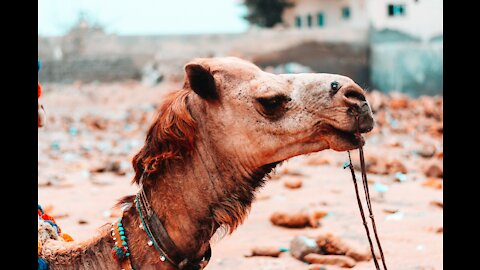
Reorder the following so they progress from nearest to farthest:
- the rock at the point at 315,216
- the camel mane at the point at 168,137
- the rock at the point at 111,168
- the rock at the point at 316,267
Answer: the camel mane at the point at 168,137, the rock at the point at 316,267, the rock at the point at 315,216, the rock at the point at 111,168

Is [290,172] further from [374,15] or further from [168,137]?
[374,15]

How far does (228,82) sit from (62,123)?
1514cm

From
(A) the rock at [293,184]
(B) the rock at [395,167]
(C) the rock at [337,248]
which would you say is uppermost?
(C) the rock at [337,248]

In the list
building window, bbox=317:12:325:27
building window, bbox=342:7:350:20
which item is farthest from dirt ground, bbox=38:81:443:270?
building window, bbox=317:12:325:27

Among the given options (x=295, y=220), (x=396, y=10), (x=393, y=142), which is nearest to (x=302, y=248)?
(x=295, y=220)

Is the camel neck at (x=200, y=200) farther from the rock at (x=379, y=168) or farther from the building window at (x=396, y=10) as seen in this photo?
the building window at (x=396, y=10)

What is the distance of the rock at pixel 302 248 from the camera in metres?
4.88

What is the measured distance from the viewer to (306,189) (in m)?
8.16

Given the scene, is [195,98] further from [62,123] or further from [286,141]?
[62,123]

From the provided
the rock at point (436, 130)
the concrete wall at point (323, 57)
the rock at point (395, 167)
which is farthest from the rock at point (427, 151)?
the concrete wall at point (323, 57)

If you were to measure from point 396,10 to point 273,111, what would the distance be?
77.0 ft

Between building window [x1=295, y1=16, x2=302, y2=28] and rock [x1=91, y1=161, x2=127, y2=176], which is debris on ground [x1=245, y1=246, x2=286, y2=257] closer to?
rock [x1=91, y1=161, x2=127, y2=176]

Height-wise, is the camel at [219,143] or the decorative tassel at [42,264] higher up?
the camel at [219,143]

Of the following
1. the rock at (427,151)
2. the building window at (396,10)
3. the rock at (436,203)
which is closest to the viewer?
the rock at (436,203)
